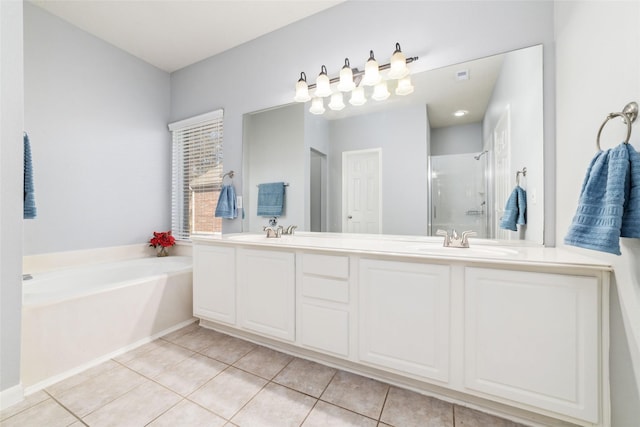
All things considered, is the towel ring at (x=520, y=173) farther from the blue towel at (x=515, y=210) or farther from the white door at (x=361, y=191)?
the white door at (x=361, y=191)

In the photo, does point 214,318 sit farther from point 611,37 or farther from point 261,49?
point 611,37

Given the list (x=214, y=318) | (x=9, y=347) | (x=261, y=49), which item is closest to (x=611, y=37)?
(x=261, y=49)

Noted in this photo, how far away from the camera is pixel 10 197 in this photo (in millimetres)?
1412

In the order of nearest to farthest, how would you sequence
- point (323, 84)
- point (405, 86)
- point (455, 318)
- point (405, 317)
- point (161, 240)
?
point (455, 318) → point (405, 317) → point (405, 86) → point (323, 84) → point (161, 240)

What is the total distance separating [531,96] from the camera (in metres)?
1.56

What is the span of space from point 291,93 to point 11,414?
262 cm

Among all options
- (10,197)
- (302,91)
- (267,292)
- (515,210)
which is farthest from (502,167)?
(10,197)

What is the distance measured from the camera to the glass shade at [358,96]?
2.01 meters

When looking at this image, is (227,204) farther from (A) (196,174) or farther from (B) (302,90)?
(B) (302,90)

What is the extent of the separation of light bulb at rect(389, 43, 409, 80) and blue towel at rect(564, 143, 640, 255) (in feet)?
3.96

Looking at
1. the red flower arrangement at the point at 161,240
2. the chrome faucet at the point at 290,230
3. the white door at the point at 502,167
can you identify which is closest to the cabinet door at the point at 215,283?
the chrome faucet at the point at 290,230

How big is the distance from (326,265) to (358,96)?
50.4 inches

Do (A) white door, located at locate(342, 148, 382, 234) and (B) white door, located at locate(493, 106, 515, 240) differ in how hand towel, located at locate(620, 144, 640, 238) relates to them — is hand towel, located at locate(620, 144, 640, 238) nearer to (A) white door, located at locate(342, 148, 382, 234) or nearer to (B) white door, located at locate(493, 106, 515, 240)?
(B) white door, located at locate(493, 106, 515, 240)

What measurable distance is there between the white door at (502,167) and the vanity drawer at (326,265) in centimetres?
97
